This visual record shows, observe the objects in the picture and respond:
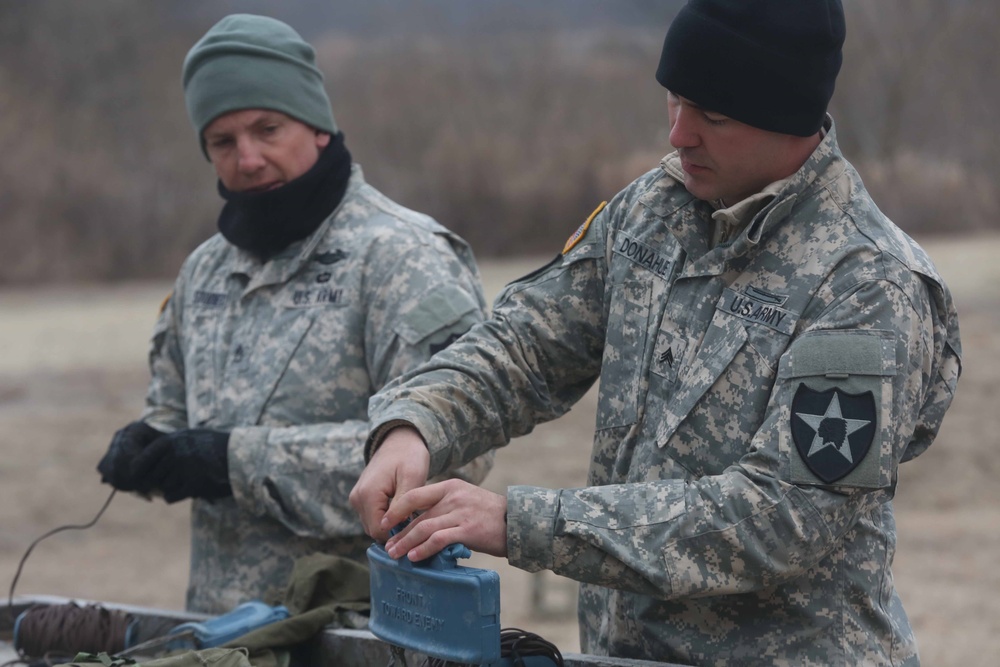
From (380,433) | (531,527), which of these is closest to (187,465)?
(380,433)

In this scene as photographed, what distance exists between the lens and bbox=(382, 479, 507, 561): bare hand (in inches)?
75.2

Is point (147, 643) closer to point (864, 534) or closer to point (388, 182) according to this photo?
point (864, 534)

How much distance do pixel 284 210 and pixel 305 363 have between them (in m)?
0.36

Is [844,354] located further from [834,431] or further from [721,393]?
[721,393]

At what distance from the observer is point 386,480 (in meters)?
2.01

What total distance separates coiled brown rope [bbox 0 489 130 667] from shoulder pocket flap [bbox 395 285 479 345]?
804 millimetres

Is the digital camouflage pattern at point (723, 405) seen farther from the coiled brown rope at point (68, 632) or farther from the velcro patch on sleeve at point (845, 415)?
the coiled brown rope at point (68, 632)

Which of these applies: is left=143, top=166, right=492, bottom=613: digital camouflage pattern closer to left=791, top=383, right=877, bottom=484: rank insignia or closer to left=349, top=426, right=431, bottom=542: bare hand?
left=349, top=426, right=431, bottom=542: bare hand

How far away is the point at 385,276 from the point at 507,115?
19195 mm

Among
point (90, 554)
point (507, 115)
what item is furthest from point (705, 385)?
point (507, 115)

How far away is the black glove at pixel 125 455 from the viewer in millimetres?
2910

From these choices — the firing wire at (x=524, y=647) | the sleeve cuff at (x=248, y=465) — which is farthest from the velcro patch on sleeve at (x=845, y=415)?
the sleeve cuff at (x=248, y=465)

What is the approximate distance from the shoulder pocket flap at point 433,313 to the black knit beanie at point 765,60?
962mm

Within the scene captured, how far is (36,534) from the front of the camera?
909 cm
